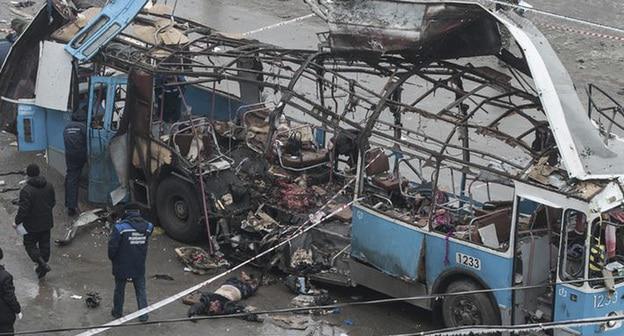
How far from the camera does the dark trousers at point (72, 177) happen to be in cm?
1276

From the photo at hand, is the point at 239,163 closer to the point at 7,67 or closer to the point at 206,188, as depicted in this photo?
the point at 206,188

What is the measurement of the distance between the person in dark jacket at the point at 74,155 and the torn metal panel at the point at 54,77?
13.3 inches

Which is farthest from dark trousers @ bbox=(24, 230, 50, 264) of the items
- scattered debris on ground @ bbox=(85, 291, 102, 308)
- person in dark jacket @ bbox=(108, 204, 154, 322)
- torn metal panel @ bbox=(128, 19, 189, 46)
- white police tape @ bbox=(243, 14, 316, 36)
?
white police tape @ bbox=(243, 14, 316, 36)

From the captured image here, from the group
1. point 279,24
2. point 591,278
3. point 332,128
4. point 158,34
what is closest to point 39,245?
point 332,128

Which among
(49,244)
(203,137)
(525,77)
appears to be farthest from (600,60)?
(49,244)

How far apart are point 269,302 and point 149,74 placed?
3.31m

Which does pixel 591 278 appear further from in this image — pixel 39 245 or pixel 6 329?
pixel 39 245

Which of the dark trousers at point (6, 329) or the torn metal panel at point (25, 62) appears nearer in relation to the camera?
the dark trousers at point (6, 329)

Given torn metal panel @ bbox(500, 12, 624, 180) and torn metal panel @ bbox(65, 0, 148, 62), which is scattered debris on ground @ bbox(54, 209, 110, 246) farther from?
torn metal panel @ bbox(500, 12, 624, 180)

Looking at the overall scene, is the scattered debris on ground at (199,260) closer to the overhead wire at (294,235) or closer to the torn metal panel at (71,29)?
the overhead wire at (294,235)

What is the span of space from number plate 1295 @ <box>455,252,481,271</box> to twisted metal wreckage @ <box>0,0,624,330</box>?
0.58ft

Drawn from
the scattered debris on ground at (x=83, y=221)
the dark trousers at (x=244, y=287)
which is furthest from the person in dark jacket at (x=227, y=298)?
the scattered debris on ground at (x=83, y=221)

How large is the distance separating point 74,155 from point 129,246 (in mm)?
3265

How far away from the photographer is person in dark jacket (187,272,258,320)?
34.3ft
